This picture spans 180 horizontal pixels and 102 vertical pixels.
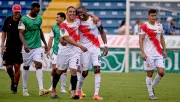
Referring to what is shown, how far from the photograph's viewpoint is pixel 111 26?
36125 millimetres

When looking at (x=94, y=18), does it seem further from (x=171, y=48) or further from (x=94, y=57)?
(x=171, y=48)

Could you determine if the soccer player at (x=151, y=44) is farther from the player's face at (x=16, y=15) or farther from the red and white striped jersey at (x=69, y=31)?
the player's face at (x=16, y=15)

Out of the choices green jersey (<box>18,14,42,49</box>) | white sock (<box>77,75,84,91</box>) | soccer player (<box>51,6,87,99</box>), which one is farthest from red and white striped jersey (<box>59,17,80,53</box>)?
green jersey (<box>18,14,42,49</box>)

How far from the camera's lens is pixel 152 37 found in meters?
17.3

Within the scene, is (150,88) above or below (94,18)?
below

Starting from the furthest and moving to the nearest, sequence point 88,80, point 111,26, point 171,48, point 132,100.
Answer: point 111,26 → point 171,48 → point 88,80 → point 132,100

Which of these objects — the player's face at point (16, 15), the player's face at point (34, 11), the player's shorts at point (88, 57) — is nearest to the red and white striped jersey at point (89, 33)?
the player's shorts at point (88, 57)

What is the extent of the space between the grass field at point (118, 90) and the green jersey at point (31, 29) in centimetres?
148

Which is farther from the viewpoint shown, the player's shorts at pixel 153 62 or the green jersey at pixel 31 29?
the green jersey at pixel 31 29

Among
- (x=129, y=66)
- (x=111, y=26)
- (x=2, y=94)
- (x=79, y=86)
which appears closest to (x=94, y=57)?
(x=79, y=86)

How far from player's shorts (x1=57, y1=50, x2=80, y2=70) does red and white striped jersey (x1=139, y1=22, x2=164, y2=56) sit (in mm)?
1896

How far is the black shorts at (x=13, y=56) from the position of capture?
762 inches

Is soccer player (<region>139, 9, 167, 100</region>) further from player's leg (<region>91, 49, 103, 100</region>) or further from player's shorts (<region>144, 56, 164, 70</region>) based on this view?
player's leg (<region>91, 49, 103, 100</region>)

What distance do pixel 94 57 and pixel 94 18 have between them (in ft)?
3.36
